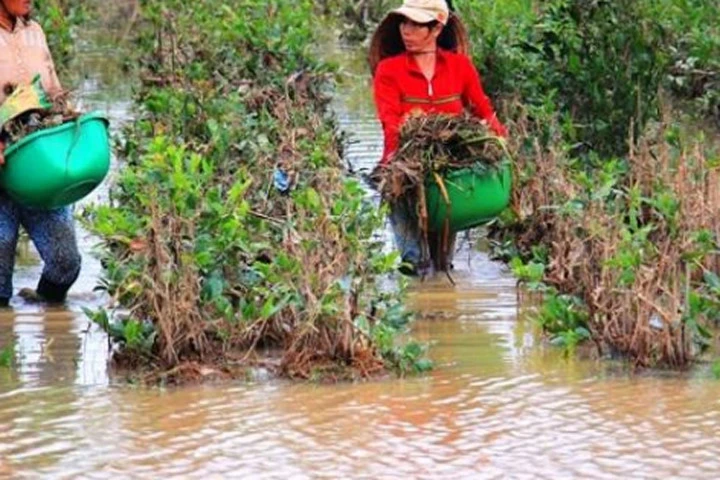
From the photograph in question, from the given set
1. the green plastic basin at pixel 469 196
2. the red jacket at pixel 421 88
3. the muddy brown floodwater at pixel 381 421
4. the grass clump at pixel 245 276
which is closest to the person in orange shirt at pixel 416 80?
the red jacket at pixel 421 88

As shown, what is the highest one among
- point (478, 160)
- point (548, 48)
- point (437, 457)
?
point (548, 48)

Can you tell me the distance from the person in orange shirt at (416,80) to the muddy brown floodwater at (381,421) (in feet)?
4.29

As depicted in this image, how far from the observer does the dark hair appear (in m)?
9.87

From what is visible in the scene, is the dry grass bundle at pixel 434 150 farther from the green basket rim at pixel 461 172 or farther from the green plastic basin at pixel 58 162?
the green plastic basin at pixel 58 162

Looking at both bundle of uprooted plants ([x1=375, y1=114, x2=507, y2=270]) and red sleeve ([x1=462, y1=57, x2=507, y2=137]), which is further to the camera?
red sleeve ([x1=462, y1=57, x2=507, y2=137])

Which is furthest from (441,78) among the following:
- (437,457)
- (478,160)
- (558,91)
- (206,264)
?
(437,457)

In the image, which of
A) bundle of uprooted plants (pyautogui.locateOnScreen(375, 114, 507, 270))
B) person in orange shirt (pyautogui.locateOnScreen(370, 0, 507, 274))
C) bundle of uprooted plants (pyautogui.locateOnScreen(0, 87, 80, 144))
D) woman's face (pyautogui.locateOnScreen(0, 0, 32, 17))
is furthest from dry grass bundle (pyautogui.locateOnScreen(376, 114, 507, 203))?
woman's face (pyautogui.locateOnScreen(0, 0, 32, 17))

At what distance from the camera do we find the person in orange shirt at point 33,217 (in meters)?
8.85

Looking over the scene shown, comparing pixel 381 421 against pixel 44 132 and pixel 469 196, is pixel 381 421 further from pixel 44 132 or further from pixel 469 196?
pixel 469 196

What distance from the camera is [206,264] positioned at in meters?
7.59

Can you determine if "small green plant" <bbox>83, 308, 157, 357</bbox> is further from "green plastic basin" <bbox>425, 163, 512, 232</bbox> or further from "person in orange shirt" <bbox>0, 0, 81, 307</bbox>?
"green plastic basin" <bbox>425, 163, 512, 232</bbox>

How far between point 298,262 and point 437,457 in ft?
4.21

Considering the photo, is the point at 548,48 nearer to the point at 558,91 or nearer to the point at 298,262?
the point at 558,91

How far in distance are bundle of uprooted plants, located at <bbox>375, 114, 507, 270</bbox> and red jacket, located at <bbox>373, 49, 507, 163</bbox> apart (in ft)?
0.65
